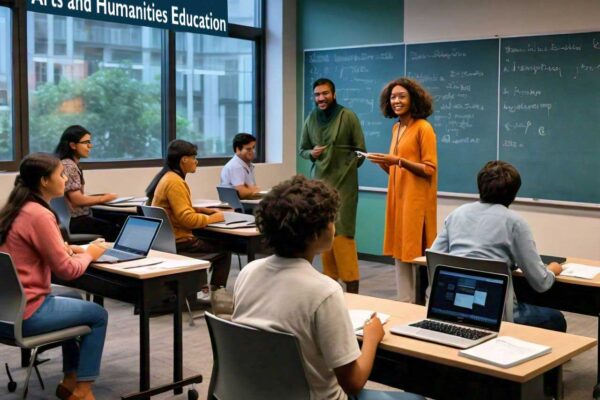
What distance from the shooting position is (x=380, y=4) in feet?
24.2

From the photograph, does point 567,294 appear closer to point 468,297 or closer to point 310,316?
point 468,297

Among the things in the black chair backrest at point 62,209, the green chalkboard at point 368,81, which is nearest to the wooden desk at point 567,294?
the black chair backrest at point 62,209

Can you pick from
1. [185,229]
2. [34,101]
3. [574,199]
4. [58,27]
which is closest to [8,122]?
[34,101]

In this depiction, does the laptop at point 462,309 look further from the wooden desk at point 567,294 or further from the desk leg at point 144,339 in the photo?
the desk leg at point 144,339

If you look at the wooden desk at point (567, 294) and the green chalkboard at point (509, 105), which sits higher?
the green chalkboard at point (509, 105)

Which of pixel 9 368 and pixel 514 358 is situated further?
pixel 9 368

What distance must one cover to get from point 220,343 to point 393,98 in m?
3.09

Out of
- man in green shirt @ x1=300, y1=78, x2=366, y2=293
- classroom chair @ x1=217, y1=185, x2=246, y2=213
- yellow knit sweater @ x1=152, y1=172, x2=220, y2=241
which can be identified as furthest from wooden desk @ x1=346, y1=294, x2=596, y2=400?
classroom chair @ x1=217, y1=185, x2=246, y2=213

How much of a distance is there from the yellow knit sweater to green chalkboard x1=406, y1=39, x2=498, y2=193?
2695 mm

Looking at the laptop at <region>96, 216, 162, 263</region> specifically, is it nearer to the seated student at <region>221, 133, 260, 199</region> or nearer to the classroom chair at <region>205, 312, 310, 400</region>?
the classroom chair at <region>205, 312, 310, 400</region>

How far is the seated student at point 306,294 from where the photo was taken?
81.6 inches

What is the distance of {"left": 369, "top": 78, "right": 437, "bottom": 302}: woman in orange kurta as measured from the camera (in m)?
4.97

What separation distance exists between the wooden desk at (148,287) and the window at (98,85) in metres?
3.16

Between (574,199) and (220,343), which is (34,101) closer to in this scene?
(574,199)
